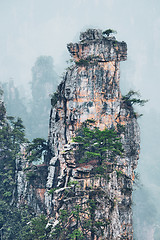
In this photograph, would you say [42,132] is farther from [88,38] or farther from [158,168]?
[88,38]

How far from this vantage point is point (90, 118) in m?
25.8

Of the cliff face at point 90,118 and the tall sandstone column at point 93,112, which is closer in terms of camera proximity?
the cliff face at point 90,118

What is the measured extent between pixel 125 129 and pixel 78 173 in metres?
8.07

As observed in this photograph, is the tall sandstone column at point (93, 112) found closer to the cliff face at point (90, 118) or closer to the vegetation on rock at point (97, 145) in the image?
the cliff face at point (90, 118)

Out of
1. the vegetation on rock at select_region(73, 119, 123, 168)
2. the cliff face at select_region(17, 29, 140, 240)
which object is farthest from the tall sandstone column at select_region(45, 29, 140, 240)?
the vegetation on rock at select_region(73, 119, 123, 168)

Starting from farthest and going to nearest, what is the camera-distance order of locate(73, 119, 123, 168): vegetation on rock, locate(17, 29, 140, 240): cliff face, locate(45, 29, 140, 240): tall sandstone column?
locate(45, 29, 140, 240): tall sandstone column → locate(17, 29, 140, 240): cliff face → locate(73, 119, 123, 168): vegetation on rock

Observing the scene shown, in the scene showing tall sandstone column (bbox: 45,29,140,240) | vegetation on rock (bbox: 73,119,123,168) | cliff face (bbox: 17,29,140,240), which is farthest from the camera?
tall sandstone column (bbox: 45,29,140,240)

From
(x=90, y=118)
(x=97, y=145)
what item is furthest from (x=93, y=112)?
(x=97, y=145)

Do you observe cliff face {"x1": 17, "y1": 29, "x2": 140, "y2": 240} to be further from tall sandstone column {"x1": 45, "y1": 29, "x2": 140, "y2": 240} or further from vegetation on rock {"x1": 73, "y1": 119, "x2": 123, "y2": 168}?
vegetation on rock {"x1": 73, "y1": 119, "x2": 123, "y2": 168}

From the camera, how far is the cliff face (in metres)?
22.7

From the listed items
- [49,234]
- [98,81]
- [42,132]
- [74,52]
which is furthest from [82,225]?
[42,132]

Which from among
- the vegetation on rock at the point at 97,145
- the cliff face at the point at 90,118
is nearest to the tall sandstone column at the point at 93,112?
the cliff face at the point at 90,118

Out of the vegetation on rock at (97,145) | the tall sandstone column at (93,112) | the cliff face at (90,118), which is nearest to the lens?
the vegetation on rock at (97,145)

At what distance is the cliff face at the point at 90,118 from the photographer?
2270 centimetres
